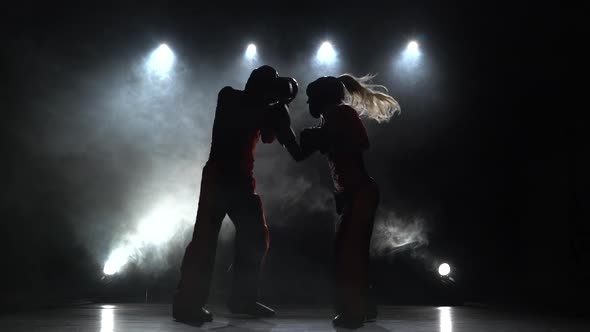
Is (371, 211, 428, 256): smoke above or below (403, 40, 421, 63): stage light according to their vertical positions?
below

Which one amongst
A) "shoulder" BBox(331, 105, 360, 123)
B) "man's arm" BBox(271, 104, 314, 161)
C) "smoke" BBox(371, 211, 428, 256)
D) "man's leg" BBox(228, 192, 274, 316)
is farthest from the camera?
"smoke" BBox(371, 211, 428, 256)

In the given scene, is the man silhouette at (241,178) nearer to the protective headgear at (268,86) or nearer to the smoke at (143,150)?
the protective headgear at (268,86)

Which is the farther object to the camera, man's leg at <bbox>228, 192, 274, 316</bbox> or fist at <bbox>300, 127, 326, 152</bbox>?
man's leg at <bbox>228, 192, 274, 316</bbox>

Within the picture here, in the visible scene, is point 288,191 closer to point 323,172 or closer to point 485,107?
point 323,172

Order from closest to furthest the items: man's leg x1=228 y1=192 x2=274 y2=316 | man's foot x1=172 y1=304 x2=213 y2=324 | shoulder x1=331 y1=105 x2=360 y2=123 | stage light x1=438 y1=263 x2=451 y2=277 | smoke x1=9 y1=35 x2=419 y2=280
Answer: man's foot x1=172 y1=304 x2=213 y2=324 < shoulder x1=331 y1=105 x2=360 y2=123 < man's leg x1=228 y1=192 x2=274 y2=316 < stage light x1=438 y1=263 x2=451 y2=277 < smoke x1=9 y1=35 x2=419 y2=280

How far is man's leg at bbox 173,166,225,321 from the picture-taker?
2621 millimetres

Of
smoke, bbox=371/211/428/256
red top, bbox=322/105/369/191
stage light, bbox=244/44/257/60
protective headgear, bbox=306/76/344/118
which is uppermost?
stage light, bbox=244/44/257/60

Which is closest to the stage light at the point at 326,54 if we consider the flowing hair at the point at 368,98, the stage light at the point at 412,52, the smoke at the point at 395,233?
the stage light at the point at 412,52

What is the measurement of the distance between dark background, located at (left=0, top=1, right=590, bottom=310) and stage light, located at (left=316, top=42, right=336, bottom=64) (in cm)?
13

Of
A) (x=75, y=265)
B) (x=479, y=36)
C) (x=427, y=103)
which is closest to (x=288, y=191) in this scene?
(x=427, y=103)

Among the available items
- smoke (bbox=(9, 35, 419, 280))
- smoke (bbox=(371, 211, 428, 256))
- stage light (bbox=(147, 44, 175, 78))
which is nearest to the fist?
smoke (bbox=(371, 211, 428, 256))

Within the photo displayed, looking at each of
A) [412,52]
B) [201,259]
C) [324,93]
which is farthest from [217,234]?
[412,52]

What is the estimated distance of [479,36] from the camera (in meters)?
6.85

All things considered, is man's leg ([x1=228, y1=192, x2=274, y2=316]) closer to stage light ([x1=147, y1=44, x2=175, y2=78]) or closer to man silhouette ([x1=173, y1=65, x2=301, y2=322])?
man silhouette ([x1=173, y1=65, x2=301, y2=322])
